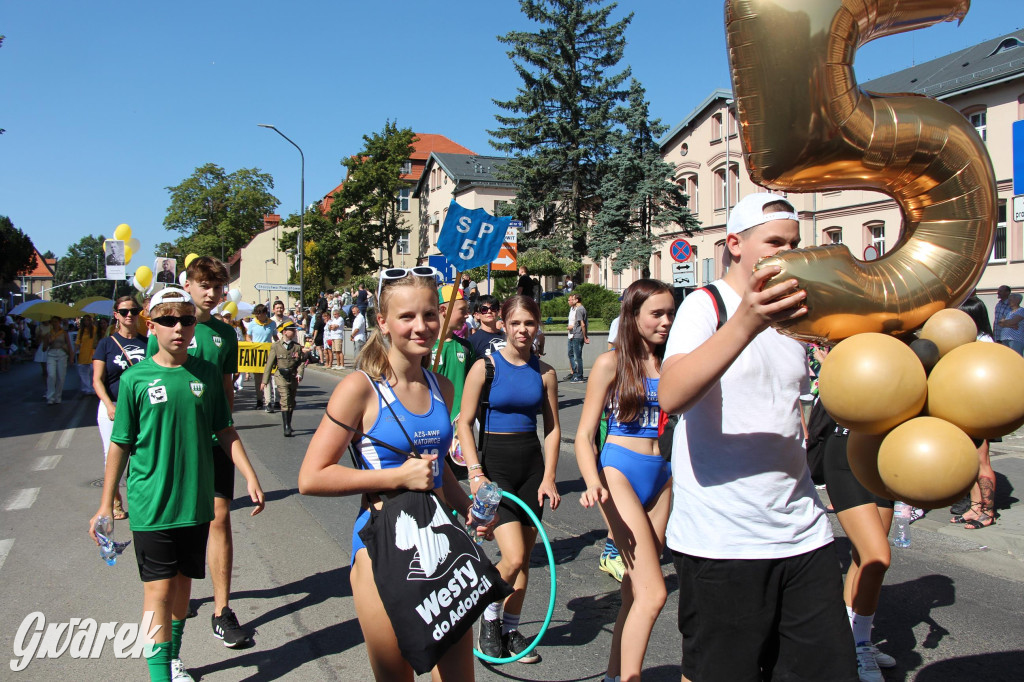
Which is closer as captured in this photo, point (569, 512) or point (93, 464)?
point (569, 512)

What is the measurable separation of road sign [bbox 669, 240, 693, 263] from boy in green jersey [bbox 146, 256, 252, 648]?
1148cm

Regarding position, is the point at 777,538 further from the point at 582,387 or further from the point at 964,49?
the point at 964,49

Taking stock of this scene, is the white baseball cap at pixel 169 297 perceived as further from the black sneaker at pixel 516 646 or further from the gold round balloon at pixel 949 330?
the gold round balloon at pixel 949 330

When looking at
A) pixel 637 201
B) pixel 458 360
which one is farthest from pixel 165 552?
pixel 637 201

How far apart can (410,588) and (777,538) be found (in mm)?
1121

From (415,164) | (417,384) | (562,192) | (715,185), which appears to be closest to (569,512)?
(417,384)

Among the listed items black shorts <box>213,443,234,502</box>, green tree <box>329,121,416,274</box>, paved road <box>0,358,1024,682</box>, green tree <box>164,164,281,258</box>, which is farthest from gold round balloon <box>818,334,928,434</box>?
green tree <box>164,164,281,258</box>

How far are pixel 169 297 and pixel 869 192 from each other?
18.8 m

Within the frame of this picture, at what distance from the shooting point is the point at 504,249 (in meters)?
14.2

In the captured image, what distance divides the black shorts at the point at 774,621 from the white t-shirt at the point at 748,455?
0.06 meters

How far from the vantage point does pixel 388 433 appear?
2.42 meters

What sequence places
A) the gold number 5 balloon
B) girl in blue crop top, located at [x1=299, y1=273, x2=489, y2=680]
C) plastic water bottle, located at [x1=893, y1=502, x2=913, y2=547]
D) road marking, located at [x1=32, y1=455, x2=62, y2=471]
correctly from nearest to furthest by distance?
the gold number 5 balloon < girl in blue crop top, located at [x1=299, y1=273, x2=489, y2=680] < plastic water bottle, located at [x1=893, y1=502, x2=913, y2=547] < road marking, located at [x1=32, y1=455, x2=62, y2=471]

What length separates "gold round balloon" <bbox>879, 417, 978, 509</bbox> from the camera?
73.2 inches

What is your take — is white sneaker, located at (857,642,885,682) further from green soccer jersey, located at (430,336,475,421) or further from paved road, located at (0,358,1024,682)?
green soccer jersey, located at (430,336,475,421)
